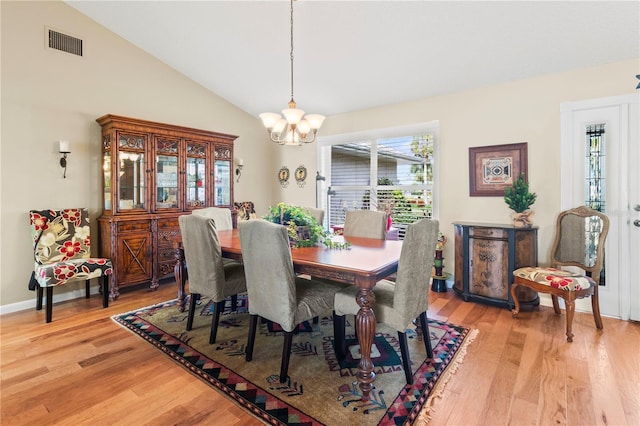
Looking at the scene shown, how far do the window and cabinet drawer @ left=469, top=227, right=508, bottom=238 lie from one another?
76 centimetres

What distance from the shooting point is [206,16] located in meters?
3.23

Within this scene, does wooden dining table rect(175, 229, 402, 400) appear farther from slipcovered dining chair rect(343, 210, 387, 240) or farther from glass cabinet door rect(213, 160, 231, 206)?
glass cabinet door rect(213, 160, 231, 206)

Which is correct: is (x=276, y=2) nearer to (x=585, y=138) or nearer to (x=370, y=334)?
(x=370, y=334)

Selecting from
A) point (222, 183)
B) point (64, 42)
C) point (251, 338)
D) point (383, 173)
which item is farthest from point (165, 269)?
point (383, 173)

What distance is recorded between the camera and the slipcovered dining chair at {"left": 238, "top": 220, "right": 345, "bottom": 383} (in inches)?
76.3

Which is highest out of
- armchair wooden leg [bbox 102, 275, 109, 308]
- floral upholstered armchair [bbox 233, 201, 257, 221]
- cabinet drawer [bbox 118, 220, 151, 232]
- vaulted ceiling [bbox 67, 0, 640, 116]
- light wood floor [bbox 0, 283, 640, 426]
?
vaulted ceiling [bbox 67, 0, 640, 116]

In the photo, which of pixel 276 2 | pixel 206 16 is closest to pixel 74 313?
pixel 206 16

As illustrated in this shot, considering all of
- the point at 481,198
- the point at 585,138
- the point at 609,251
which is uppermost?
the point at 585,138

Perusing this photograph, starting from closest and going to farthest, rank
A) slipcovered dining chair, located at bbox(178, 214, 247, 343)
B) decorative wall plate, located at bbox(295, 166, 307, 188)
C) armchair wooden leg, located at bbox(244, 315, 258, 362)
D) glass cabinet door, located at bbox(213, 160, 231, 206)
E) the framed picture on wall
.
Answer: armchair wooden leg, located at bbox(244, 315, 258, 362), slipcovered dining chair, located at bbox(178, 214, 247, 343), the framed picture on wall, glass cabinet door, located at bbox(213, 160, 231, 206), decorative wall plate, located at bbox(295, 166, 307, 188)

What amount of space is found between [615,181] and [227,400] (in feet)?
12.3

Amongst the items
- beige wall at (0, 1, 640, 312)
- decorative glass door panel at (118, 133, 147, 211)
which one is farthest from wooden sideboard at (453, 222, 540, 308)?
decorative glass door panel at (118, 133, 147, 211)

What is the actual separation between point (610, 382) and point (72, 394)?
324 centimetres

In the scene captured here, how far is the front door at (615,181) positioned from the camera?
288 cm

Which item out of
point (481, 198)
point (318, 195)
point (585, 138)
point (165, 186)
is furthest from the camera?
point (318, 195)
